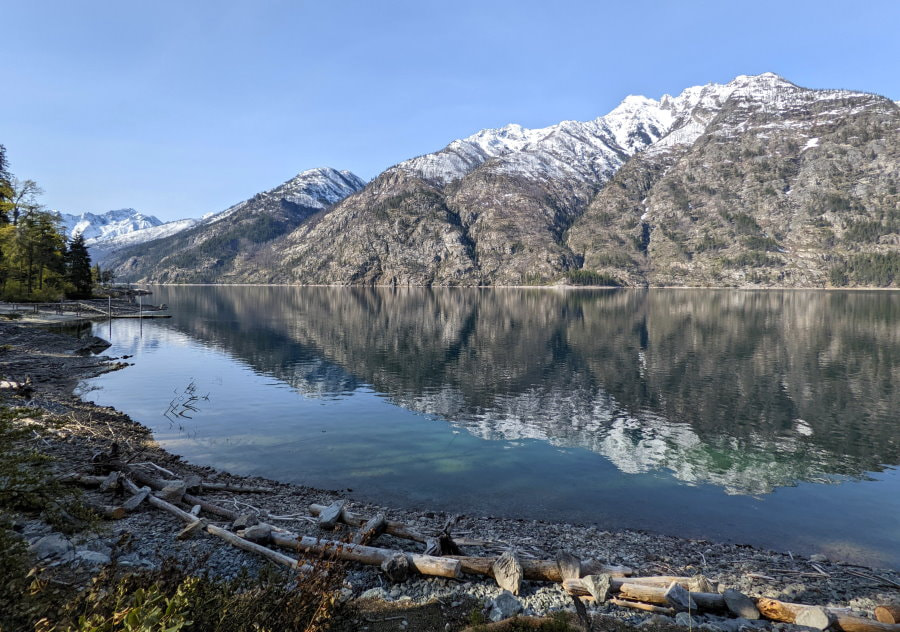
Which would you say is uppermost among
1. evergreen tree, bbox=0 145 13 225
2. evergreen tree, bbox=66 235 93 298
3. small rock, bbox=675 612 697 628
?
evergreen tree, bbox=0 145 13 225

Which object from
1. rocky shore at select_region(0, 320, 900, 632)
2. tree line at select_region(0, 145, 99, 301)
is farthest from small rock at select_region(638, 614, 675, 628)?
tree line at select_region(0, 145, 99, 301)

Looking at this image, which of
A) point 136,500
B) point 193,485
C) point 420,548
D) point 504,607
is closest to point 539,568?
point 504,607

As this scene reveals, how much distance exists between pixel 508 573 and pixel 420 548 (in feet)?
15.3

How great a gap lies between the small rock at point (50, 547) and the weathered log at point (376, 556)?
4923 mm

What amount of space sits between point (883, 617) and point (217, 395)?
4754 cm

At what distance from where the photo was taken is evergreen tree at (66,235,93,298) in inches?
4857

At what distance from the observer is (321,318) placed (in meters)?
123

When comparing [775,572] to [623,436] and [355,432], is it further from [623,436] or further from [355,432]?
[355,432]

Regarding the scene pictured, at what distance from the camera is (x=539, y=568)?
39.4 ft

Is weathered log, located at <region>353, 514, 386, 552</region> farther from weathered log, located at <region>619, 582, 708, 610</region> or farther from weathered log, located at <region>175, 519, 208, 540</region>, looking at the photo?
weathered log, located at <region>619, 582, 708, 610</region>

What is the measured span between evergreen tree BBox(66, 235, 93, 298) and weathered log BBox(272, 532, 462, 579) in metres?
144

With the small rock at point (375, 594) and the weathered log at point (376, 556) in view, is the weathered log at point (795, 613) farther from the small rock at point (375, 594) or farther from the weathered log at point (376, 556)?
the small rock at point (375, 594)

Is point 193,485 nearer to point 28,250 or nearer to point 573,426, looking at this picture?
point 573,426

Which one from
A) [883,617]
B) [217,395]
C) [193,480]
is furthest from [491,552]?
[217,395]
